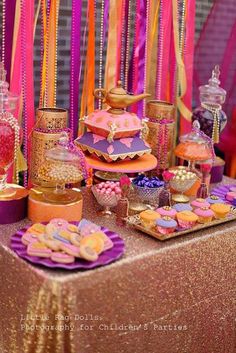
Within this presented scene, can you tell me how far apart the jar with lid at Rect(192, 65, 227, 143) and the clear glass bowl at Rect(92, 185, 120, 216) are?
1.71ft

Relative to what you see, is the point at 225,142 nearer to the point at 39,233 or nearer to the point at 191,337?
the point at 191,337

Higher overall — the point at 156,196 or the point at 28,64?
the point at 28,64

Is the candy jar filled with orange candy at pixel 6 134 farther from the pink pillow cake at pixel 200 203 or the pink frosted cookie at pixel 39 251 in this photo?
the pink pillow cake at pixel 200 203

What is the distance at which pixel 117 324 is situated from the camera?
1.20 meters

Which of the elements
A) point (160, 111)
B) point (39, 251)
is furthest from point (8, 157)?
point (160, 111)

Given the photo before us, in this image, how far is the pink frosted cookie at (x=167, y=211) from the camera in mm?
1373

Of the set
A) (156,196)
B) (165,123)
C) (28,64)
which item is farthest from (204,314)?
(28,64)

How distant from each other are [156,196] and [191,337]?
0.40m

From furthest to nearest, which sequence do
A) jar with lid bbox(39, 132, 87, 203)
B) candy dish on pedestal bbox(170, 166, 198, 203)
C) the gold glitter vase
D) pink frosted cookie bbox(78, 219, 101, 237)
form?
the gold glitter vase
candy dish on pedestal bbox(170, 166, 198, 203)
jar with lid bbox(39, 132, 87, 203)
pink frosted cookie bbox(78, 219, 101, 237)

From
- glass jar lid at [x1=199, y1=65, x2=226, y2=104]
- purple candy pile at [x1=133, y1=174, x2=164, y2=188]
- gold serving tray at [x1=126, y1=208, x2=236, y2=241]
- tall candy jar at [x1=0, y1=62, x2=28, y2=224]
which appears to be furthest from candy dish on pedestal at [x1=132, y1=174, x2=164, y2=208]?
glass jar lid at [x1=199, y1=65, x2=226, y2=104]

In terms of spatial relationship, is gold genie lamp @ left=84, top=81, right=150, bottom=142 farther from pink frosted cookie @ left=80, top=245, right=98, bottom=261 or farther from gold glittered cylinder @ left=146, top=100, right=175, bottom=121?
pink frosted cookie @ left=80, top=245, right=98, bottom=261

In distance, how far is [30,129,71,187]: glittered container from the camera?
1514 millimetres

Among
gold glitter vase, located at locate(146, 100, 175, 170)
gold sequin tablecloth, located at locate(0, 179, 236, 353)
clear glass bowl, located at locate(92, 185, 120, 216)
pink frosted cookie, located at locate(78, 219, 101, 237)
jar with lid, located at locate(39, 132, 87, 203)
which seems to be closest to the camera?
gold sequin tablecloth, located at locate(0, 179, 236, 353)

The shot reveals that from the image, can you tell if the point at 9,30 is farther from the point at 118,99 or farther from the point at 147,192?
the point at 147,192
